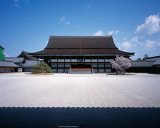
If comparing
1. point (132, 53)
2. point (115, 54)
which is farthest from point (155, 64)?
point (115, 54)

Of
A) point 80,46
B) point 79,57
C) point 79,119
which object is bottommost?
point 79,119

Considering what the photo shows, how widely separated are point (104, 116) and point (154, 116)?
1355mm

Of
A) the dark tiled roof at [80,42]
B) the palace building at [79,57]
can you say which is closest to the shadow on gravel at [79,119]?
the palace building at [79,57]

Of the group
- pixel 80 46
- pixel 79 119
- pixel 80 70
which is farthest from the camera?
pixel 80 46

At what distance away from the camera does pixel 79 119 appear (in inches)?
196

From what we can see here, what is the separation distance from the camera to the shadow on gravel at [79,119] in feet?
14.7

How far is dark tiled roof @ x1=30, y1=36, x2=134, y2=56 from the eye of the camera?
130 feet

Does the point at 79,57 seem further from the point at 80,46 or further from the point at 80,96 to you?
the point at 80,96

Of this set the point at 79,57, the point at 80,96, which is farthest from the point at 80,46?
the point at 80,96

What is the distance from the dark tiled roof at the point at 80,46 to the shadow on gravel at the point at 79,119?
33.5 m

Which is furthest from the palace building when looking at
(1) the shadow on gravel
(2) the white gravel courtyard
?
(1) the shadow on gravel

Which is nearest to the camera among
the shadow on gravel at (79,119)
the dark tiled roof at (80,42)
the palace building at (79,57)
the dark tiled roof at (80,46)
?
the shadow on gravel at (79,119)

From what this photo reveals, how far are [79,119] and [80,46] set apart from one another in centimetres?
3848

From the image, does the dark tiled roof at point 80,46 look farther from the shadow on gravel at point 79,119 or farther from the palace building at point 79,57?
the shadow on gravel at point 79,119
